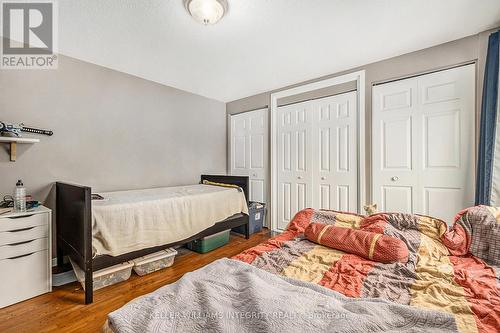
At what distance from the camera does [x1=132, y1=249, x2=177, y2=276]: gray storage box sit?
87.3 inches

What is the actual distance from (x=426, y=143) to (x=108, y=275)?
3364mm

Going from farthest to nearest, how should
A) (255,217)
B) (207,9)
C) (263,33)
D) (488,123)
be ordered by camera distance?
(255,217), (263,33), (488,123), (207,9)

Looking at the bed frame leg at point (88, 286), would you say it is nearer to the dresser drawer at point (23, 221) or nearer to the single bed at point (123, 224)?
the single bed at point (123, 224)

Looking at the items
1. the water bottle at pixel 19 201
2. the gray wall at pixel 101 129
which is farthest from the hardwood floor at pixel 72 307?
the gray wall at pixel 101 129

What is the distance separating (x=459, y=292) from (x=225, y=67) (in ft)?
9.35

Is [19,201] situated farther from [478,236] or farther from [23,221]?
[478,236]

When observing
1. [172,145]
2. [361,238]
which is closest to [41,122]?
[172,145]

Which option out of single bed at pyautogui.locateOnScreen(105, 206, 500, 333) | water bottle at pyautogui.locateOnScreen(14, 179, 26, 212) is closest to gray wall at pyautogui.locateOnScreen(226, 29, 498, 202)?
single bed at pyautogui.locateOnScreen(105, 206, 500, 333)

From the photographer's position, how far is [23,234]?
1831 millimetres

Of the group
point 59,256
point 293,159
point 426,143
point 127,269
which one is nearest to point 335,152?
point 293,159

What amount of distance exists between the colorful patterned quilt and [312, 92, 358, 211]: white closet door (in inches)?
47.7

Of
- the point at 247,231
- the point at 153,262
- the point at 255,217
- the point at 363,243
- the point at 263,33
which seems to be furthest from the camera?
the point at 255,217

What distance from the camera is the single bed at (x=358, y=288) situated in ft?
2.44

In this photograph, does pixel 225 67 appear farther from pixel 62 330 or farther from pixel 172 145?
pixel 62 330
